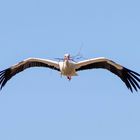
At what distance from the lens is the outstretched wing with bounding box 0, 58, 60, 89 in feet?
197

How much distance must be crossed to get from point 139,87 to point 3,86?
20.6 ft

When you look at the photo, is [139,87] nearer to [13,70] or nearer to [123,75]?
[123,75]

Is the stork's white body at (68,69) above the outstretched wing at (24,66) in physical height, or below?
below

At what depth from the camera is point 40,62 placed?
199 feet

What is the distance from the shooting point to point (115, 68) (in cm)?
5975

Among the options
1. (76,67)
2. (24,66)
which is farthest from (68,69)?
(24,66)

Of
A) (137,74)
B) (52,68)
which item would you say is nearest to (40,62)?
(52,68)

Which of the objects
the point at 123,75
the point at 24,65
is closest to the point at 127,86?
the point at 123,75

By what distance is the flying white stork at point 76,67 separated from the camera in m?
58.1

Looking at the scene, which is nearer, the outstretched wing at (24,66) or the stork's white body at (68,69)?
the stork's white body at (68,69)

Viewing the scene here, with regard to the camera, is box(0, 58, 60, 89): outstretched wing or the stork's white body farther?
box(0, 58, 60, 89): outstretched wing

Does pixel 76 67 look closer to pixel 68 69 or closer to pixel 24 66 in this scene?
pixel 68 69

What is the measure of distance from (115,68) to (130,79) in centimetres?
83

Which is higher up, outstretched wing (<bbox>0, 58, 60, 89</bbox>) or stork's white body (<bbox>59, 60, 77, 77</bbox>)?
outstretched wing (<bbox>0, 58, 60, 89</bbox>)
